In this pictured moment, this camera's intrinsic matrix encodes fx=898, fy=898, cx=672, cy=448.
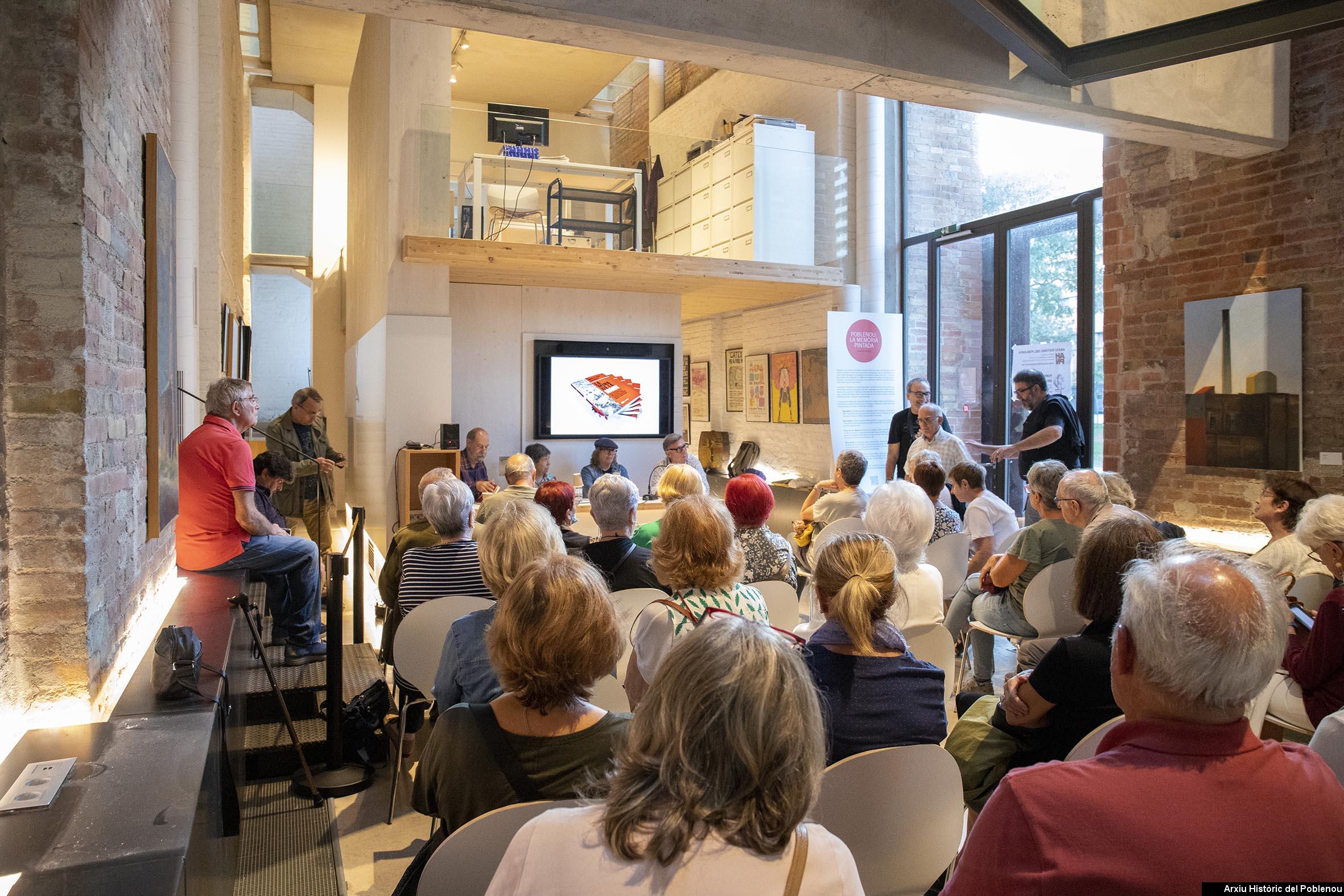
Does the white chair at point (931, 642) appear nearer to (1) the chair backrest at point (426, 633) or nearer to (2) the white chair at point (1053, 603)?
(2) the white chair at point (1053, 603)

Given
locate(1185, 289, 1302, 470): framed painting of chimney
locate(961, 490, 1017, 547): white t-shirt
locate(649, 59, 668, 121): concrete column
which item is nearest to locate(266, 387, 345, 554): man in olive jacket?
locate(961, 490, 1017, 547): white t-shirt

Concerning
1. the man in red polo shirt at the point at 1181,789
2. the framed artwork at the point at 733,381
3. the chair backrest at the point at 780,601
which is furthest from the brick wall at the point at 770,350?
the man in red polo shirt at the point at 1181,789

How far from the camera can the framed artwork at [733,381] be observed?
38.3 ft

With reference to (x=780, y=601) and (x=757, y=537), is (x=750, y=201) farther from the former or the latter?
(x=780, y=601)

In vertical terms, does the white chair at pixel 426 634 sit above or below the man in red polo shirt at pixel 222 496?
below

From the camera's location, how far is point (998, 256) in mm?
8641

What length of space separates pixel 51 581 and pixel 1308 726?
369cm

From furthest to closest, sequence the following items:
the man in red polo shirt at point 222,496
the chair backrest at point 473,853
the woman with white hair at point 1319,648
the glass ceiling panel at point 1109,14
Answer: the man in red polo shirt at point 222,496
the glass ceiling panel at point 1109,14
the woman with white hair at point 1319,648
the chair backrest at point 473,853

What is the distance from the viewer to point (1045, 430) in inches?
252

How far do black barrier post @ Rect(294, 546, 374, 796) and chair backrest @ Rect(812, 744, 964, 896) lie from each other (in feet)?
7.08

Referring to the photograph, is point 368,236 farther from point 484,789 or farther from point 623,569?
point 484,789

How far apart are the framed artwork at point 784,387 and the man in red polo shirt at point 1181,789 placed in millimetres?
8676

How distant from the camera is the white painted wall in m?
8.66

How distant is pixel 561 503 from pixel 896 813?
2441 millimetres
